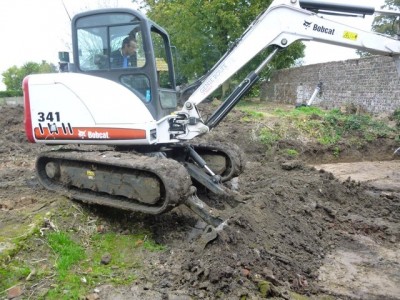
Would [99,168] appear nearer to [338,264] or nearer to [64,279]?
[64,279]

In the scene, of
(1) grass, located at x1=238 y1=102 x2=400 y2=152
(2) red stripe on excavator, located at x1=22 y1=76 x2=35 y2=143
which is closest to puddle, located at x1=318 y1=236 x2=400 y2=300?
(2) red stripe on excavator, located at x1=22 y1=76 x2=35 y2=143

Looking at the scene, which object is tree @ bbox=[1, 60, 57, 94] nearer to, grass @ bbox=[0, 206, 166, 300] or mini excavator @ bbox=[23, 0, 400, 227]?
mini excavator @ bbox=[23, 0, 400, 227]

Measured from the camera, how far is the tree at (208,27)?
21500 millimetres

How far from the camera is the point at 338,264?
13.4ft

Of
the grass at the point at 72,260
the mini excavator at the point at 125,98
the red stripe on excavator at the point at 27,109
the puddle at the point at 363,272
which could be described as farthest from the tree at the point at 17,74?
the puddle at the point at 363,272

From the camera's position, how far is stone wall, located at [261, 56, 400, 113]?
11.8 meters

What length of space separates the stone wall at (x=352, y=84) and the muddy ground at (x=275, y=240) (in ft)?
17.8

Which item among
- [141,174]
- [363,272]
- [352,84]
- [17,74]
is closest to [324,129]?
[352,84]

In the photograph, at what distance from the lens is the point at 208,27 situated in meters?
22.5

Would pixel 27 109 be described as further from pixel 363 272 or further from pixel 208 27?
pixel 208 27

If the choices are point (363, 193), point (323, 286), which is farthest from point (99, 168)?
point (363, 193)

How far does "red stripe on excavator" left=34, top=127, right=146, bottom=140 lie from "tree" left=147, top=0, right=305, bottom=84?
56.8ft

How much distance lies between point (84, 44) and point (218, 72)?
5.79 feet

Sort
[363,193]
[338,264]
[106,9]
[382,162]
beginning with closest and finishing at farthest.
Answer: [338,264] → [106,9] → [363,193] → [382,162]
